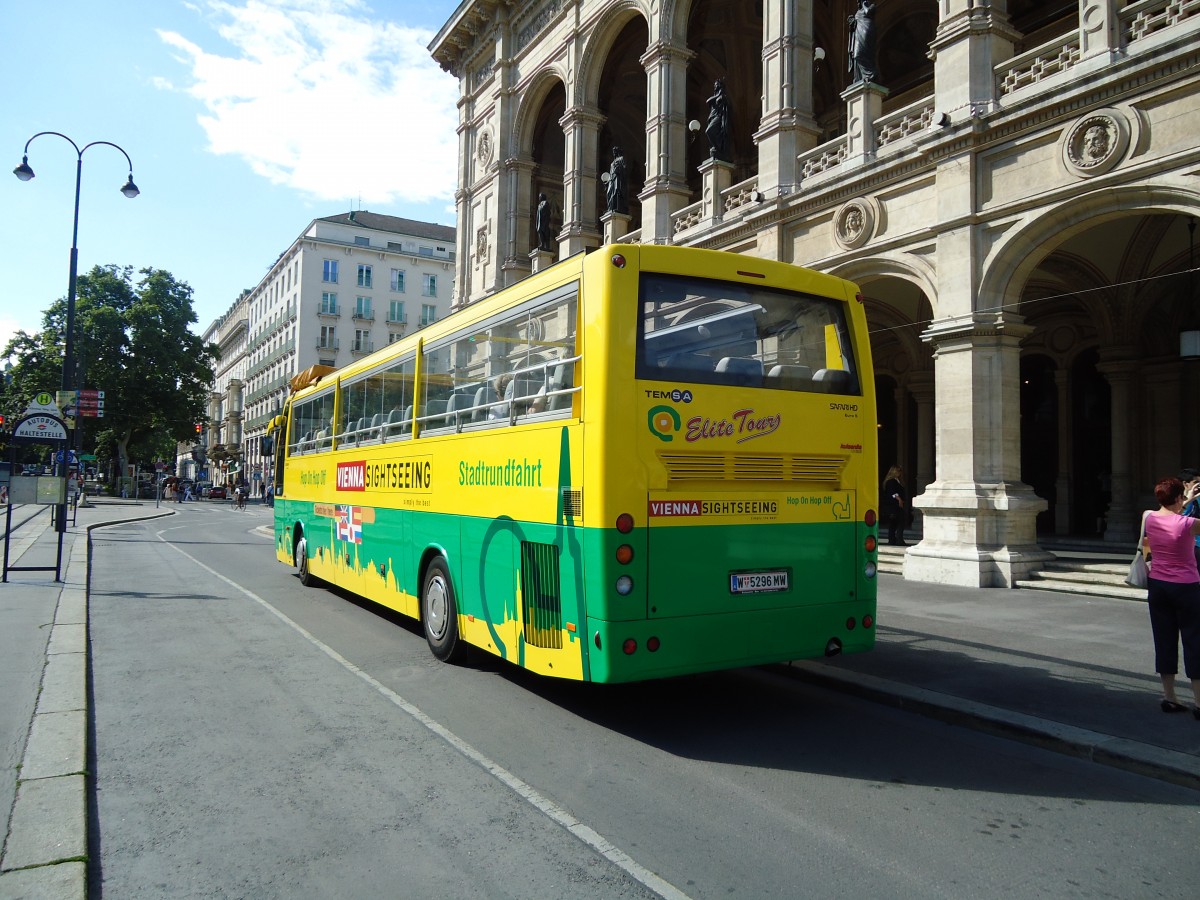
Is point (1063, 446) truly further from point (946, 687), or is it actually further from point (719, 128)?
point (946, 687)

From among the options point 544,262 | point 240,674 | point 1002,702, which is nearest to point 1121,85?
point 1002,702

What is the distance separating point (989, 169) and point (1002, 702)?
9851 millimetres

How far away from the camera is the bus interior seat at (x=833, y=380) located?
623 cm

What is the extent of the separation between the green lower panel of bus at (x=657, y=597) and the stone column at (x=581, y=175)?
18.8 meters

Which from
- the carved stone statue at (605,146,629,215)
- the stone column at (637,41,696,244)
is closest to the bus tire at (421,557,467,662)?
the stone column at (637,41,696,244)

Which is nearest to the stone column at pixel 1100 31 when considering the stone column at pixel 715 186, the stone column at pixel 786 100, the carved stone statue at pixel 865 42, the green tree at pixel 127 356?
the carved stone statue at pixel 865 42

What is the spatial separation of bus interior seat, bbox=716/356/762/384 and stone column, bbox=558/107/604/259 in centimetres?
1902

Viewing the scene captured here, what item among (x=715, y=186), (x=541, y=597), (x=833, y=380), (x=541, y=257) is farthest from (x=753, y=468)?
(x=541, y=257)

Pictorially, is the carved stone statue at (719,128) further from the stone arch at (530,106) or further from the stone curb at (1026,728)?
the stone curb at (1026,728)

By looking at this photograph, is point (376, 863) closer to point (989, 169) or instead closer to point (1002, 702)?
point (1002, 702)

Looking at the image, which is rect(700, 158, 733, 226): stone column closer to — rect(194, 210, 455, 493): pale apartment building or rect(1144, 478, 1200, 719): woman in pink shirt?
rect(1144, 478, 1200, 719): woman in pink shirt

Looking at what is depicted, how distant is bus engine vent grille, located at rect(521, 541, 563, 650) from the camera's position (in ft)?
18.7

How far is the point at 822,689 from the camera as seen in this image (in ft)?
22.9

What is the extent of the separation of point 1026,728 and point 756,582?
1950mm
